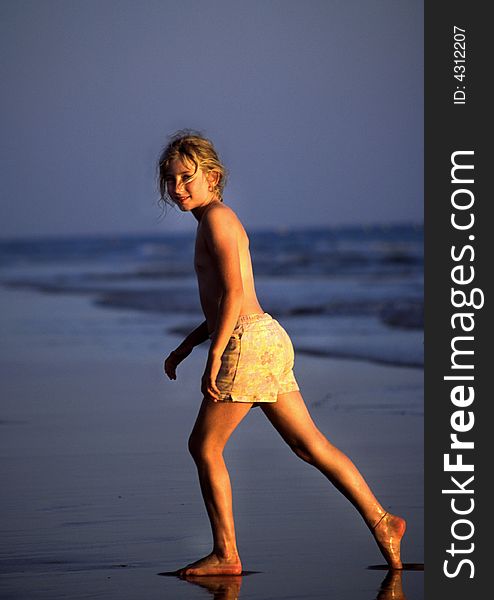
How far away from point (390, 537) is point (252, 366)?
0.86 m

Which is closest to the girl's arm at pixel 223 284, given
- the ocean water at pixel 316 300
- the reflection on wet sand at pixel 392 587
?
the reflection on wet sand at pixel 392 587

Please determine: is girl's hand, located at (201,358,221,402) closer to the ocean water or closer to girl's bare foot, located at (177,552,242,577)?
girl's bare foot, located at (177,552,242,577)

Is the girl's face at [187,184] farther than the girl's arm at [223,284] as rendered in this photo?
Yes

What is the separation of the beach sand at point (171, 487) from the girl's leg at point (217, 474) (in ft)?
0.34

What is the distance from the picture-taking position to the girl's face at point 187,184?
5082 millimetres

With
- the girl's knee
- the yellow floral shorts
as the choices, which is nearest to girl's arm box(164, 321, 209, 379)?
the yellow floral shorts

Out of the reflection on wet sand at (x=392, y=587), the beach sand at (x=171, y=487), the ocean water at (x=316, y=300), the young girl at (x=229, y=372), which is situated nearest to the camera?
the reflection on wet sand at (x=392, y=587)

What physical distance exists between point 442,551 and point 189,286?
19.5 meters

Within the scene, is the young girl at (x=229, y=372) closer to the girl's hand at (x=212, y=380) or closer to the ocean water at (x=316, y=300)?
the girl's hand at (x=212, y=380)

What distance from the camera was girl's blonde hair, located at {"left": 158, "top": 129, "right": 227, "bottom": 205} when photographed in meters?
5.10

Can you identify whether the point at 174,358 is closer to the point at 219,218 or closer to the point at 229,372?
the point at 229,372

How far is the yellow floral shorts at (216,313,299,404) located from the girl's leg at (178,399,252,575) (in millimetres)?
65

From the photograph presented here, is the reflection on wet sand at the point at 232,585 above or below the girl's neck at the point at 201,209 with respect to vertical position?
below

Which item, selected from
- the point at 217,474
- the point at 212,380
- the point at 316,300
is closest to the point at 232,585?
the point at 217,474
